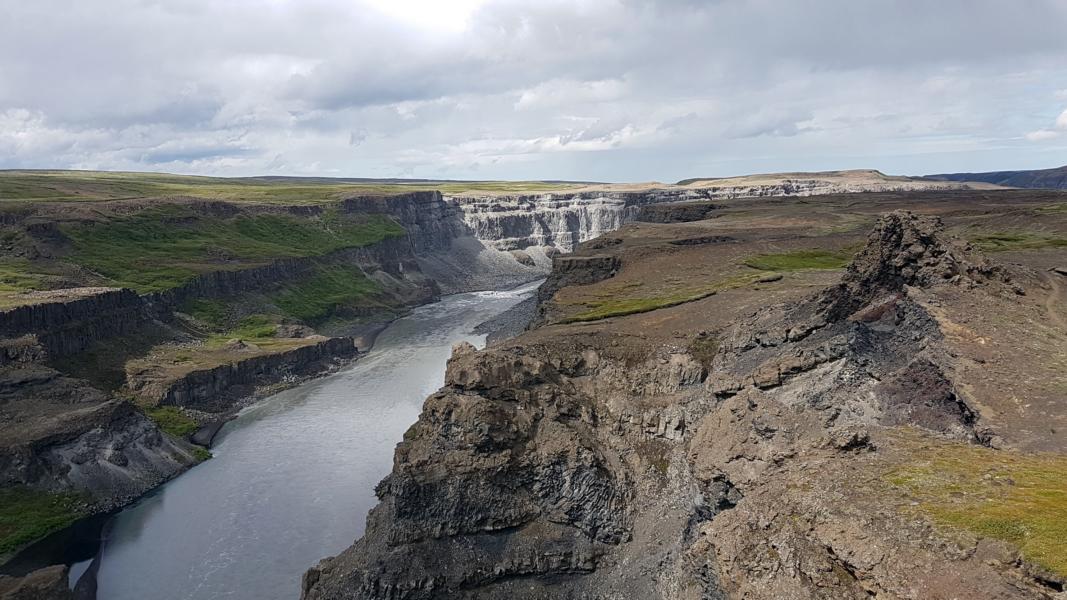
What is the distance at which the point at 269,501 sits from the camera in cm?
6144

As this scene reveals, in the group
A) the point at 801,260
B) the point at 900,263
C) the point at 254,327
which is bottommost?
the point at 254,327

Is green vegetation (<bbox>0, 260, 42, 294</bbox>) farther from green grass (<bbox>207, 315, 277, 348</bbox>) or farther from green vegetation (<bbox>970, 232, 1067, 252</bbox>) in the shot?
green vegetation (<bbox>970, 232, 1067, 252</bbox>)

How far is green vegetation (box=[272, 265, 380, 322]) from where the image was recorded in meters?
135

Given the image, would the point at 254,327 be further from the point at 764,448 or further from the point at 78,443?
the point at 764,448

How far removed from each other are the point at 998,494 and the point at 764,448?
30.3ft

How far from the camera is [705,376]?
157 feet

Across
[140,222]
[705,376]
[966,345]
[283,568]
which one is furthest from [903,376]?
[140,222]

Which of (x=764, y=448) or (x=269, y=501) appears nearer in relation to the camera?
(x=764, y=448)

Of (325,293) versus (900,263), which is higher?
(900,263)

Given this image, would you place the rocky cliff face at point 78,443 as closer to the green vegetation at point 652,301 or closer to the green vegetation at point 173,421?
the green vegetation at point 173,421

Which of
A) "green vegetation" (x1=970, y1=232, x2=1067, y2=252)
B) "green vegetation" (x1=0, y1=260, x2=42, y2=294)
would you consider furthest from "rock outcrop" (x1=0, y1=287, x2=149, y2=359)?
"green vegetation" (x1=970, y1=232, x2=1067, y2=252)

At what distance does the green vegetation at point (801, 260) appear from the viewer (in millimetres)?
74812

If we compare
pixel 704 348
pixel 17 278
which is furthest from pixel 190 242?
pixel 704 348

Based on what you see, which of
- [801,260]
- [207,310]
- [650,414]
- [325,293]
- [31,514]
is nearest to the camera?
[650,414]
